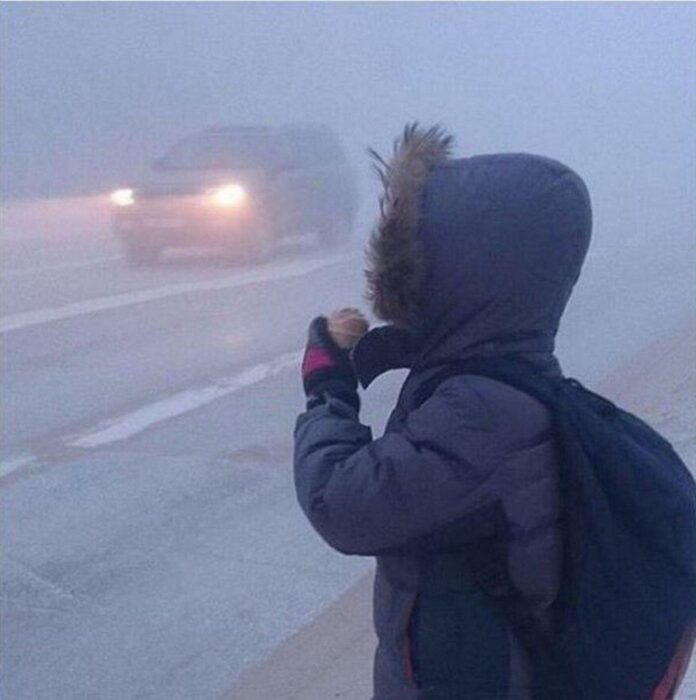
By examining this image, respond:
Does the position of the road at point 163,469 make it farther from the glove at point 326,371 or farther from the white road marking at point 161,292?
the glove at point 326,371

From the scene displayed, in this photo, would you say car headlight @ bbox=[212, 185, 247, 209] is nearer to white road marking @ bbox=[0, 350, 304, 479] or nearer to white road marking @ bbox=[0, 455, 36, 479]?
white road marking @ bbox=[0, 350, 304, 479]

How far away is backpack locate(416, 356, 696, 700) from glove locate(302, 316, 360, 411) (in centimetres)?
22

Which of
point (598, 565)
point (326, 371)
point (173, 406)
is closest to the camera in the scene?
point (598, 565)

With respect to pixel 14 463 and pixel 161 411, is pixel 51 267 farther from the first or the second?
pixel 14 463

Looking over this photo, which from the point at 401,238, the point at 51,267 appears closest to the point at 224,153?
the point at 51,267

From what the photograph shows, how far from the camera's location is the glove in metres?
2.40

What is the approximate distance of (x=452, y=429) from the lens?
217 centimetres

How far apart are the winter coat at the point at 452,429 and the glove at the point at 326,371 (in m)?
0.04

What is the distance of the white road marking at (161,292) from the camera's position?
551 inches

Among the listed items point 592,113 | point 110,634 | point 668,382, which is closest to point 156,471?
point 110,634

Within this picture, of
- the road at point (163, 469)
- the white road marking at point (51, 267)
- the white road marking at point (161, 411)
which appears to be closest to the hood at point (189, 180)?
A: the white road marking at point (51, 267)

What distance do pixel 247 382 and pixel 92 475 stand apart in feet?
9.81

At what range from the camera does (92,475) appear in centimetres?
820

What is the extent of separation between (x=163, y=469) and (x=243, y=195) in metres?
11.0
